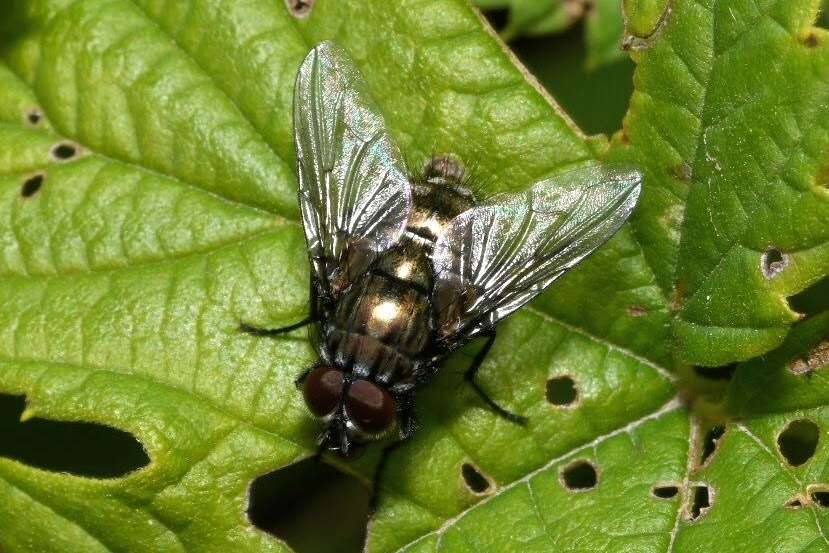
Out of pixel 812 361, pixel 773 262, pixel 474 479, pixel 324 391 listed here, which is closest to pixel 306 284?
pixel 324 391

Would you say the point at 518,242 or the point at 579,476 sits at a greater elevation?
the point at 518,242

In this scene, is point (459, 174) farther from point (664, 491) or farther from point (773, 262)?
point (664, 491)

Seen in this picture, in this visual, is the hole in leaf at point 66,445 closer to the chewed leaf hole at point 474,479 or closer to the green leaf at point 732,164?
the chewed leaf hole at point 474,479

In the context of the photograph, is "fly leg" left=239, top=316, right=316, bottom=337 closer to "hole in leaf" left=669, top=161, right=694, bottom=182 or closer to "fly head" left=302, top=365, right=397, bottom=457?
"fly head" left=302, top=365, right=397, bottom=457

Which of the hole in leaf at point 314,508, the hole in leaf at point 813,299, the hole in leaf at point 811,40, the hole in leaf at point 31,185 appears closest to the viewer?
the hole in leaf at point 811,40

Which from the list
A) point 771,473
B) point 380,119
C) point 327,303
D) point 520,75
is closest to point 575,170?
point 520,75

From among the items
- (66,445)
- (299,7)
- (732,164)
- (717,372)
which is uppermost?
(299,7)

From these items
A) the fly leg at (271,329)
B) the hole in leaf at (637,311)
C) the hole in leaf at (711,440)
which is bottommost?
the hole in leaf at (711,440)

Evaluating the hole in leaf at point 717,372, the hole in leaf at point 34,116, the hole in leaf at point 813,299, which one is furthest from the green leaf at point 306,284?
the hole in leaf at point 813,299
